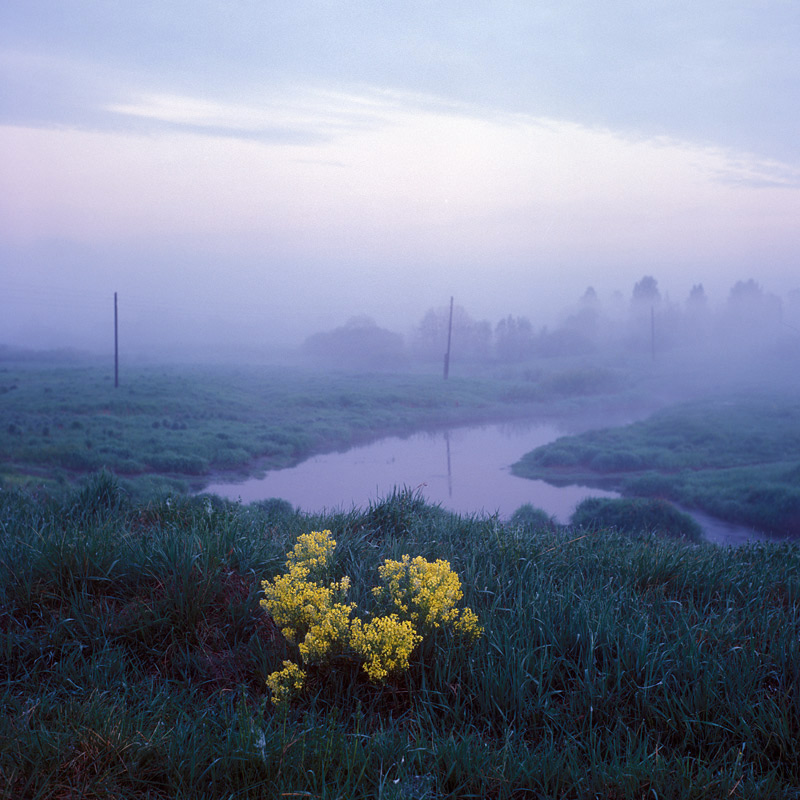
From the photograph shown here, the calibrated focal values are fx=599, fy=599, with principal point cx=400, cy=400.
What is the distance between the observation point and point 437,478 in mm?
22625

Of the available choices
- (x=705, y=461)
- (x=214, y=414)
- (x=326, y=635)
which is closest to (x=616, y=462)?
(x=705, y=461)

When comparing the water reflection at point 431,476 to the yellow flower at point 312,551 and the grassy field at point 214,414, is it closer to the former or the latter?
the grassy field at point 214,414

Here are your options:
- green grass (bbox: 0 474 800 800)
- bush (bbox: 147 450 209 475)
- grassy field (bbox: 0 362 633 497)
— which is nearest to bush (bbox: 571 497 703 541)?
green grass (bbox: 0 474 800 800)

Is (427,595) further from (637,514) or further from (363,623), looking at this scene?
(637,514)

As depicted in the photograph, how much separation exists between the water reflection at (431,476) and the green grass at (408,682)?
1165cm

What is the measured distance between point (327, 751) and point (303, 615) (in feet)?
2.61

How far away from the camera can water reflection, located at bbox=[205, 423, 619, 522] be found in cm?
1978

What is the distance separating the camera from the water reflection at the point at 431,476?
779 inches

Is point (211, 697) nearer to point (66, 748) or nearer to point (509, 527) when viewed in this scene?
point (66, 748)

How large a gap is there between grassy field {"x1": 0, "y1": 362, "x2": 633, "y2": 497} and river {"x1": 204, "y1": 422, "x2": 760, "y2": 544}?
5.67 ft

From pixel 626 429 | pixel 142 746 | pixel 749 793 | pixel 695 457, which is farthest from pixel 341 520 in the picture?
pixel 626 429

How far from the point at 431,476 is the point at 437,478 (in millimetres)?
282

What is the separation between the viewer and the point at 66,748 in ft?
7.38

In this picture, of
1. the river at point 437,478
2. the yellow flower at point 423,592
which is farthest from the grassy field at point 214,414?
the yellow flower at point 423,592
